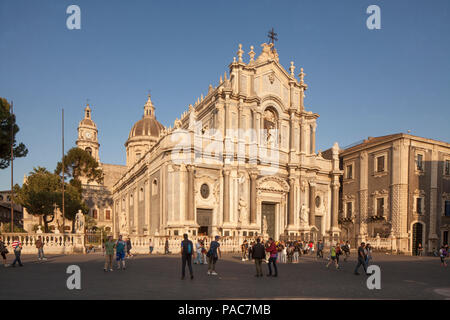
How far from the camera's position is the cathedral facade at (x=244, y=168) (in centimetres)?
3091

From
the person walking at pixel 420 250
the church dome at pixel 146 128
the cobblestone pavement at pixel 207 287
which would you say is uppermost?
the church dome at pixel 146 128

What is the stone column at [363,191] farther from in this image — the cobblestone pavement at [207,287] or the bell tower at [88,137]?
the bell tower at [88,137]

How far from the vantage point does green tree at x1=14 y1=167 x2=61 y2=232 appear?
39.5 m

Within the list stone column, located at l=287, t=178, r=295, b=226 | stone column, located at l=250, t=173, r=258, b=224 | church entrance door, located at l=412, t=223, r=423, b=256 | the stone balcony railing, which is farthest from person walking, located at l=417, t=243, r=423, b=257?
the stone balcony railing

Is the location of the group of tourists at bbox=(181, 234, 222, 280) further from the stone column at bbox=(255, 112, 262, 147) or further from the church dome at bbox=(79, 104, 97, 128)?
the church dome at bbox=(79, 104, 97, 128)

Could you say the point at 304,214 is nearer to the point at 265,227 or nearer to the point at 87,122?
the point at 265,227

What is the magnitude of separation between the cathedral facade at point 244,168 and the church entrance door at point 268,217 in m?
0.10

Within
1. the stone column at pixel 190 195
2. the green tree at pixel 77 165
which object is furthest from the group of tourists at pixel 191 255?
the green tree at pixel 77 165

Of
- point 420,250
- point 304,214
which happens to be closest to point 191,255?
point 304,214

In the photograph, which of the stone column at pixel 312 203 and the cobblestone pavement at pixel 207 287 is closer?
the cobblestone pavement at pixel 207 287

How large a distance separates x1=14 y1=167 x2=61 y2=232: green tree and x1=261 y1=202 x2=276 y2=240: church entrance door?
891 inches

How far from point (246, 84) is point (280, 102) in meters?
4.72
